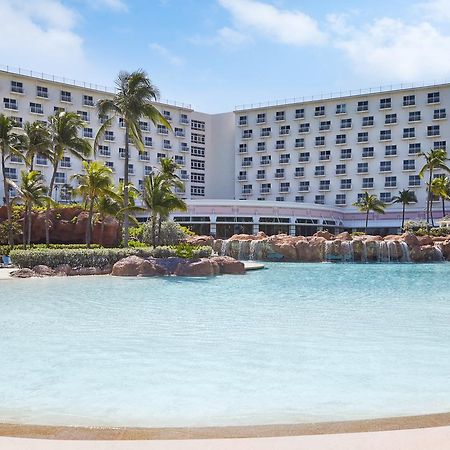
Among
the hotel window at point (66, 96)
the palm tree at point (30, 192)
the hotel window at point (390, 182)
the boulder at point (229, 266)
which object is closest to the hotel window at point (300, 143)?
the hotel window at point (390, 182)

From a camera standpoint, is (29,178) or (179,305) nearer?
(179,305)

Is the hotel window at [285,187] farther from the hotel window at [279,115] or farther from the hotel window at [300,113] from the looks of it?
the hotel window at [300,113]

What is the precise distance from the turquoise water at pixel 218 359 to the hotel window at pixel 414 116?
5935cm

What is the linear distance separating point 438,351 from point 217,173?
77.5 meters

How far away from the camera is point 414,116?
236 feet

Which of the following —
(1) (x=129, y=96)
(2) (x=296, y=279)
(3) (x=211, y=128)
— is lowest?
(2) (x=296, y=279)

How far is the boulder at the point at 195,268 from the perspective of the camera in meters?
26.5

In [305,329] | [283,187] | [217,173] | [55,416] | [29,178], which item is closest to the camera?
[55,416]

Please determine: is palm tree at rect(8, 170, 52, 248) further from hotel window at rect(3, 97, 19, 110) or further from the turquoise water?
hotel window at rect(3, 97, 19, 110)

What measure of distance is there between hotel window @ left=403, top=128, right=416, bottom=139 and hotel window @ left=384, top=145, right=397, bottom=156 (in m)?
1.90

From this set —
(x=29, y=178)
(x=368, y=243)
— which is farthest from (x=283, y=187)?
(x=29, y=178)

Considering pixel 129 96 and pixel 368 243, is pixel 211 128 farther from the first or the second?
pixel 129 96

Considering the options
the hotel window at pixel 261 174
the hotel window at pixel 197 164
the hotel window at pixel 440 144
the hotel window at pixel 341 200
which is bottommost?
the hotel window at pixel 341 200

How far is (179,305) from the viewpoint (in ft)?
51.9
